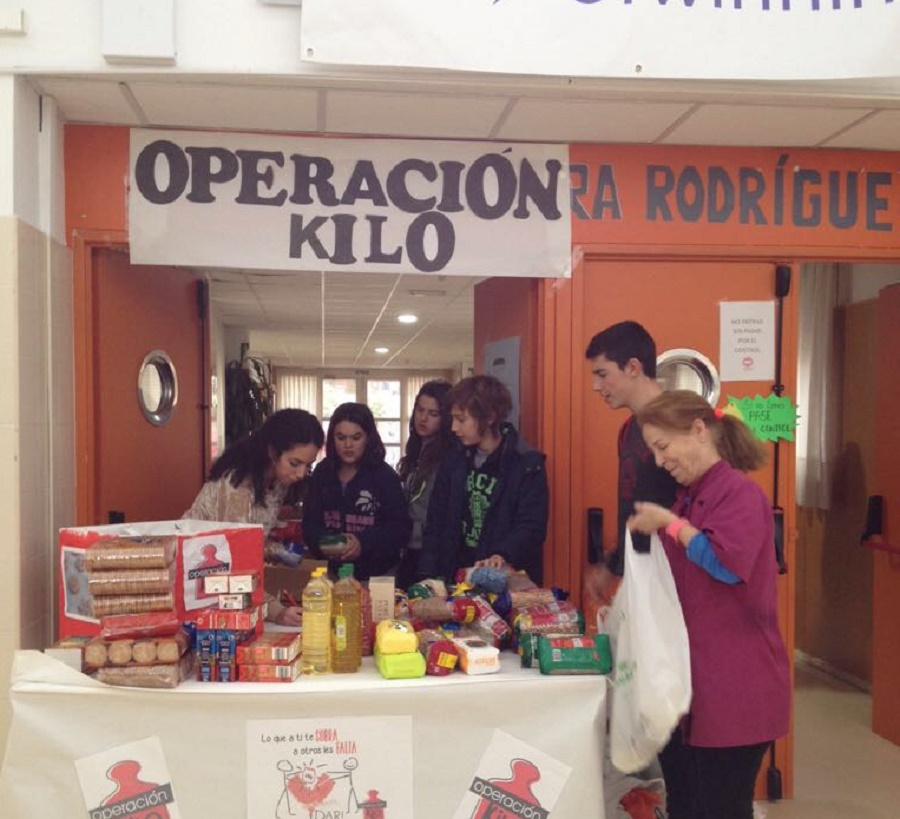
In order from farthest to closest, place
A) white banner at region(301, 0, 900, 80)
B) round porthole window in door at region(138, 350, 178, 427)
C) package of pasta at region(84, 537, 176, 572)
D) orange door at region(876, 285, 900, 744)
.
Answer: orange door at region(876, 285, 900, 744), round porthole window in door at region(138, 350, 178, 427), white banner at region(301, 0, 900, 80), package of pasta at region(84, 537, 176, 572)

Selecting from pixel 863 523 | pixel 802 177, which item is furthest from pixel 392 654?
pixel 863 523

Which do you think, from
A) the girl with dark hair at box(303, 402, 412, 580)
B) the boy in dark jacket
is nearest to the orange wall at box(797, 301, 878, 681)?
the boy in dark jacket

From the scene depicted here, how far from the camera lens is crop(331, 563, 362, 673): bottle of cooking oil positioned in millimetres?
2047

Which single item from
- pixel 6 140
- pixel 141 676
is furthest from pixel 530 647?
pixel 6 140

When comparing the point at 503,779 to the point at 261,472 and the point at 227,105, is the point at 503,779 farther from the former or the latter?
the point at 227,105

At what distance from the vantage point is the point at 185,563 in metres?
2.06

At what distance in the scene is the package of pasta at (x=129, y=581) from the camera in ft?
6.48

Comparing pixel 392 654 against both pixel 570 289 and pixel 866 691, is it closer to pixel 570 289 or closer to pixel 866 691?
pixel 570 289

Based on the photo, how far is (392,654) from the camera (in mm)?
2043

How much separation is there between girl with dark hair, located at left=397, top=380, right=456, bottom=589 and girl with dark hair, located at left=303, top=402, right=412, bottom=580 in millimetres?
118

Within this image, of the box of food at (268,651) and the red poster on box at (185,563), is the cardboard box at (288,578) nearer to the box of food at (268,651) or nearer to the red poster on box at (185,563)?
the red poster on box at (185,563)

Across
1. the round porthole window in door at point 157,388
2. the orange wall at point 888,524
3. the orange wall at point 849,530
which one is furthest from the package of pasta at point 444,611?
the orange wall at point 849,530

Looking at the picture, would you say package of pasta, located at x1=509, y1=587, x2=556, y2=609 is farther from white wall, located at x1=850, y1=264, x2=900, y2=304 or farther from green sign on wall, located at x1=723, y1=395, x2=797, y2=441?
white wall, located at x1=850, y1=264, x2=900, y2=304

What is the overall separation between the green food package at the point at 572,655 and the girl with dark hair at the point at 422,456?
47.1 inches
